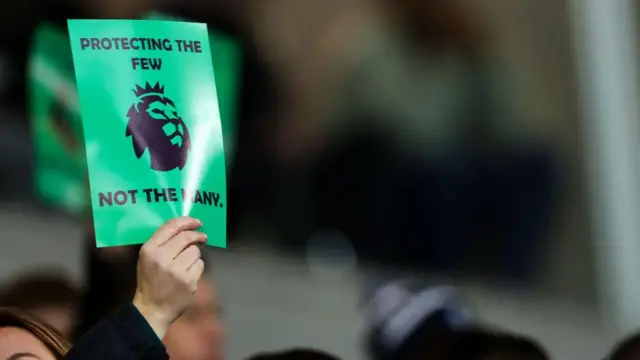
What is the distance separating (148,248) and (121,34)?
256 mm

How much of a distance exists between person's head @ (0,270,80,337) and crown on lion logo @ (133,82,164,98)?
337mm

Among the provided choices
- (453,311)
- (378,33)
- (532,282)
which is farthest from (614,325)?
(378,33)

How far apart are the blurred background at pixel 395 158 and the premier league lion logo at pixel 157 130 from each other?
22 cm

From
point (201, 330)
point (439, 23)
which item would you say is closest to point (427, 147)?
point (439, 23)

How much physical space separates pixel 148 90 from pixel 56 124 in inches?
8.9

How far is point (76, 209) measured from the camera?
1.15 m

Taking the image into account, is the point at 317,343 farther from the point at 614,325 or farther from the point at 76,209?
the point at 614,325

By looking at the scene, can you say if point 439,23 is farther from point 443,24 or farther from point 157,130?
point 157,130

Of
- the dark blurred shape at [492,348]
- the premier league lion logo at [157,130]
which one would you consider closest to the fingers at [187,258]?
the premier league lion logo at [157,130]

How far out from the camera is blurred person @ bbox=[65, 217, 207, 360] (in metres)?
0.83

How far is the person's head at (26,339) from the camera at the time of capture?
980 millimetres

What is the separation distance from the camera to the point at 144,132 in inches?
37.4

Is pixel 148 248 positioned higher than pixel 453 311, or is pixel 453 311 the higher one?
pixel 148 248

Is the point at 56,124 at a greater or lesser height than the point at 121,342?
greater
